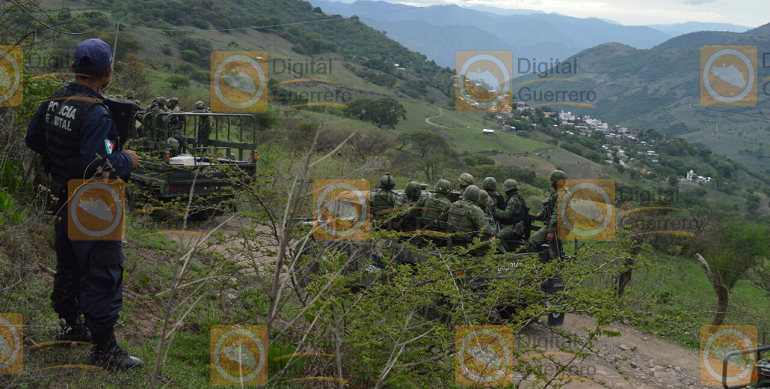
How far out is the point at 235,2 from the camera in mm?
76625

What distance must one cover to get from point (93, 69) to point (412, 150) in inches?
1189

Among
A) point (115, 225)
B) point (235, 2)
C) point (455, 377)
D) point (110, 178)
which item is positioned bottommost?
point (455, 377)

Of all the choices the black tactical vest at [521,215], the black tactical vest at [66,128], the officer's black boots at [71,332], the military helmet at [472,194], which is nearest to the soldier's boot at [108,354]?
the officer's black boots at [71,332]

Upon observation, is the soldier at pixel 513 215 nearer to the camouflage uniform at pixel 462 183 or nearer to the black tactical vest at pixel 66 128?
the camouflage uniform at pixel 462 183

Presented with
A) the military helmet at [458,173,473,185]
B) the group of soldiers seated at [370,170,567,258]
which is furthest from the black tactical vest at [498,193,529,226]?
the military helmet at [458,173,473,185]

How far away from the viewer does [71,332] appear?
13.0ft

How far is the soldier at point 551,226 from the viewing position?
845cm

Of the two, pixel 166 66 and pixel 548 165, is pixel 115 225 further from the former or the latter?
pixel 548 165

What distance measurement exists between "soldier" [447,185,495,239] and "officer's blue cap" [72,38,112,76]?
508 cm

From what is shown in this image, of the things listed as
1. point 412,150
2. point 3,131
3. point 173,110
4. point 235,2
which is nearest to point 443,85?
point 235,2

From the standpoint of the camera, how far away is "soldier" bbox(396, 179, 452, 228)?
325 inches

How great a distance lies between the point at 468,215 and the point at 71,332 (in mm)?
5100

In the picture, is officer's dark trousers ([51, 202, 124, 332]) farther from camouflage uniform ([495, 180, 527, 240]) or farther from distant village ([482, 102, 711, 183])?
distant village ([482, 102, 711, 183])

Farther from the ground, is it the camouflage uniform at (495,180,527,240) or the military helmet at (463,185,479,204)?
the military helmet at (463,185,479,204)
